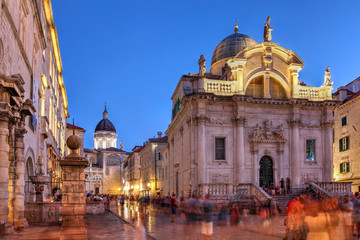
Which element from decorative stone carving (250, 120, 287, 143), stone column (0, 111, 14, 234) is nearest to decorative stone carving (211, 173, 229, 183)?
decorative stone carving (250, 120, 287, 143)

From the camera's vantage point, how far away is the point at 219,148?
3284 centimetres

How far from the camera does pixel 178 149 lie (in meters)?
39.3

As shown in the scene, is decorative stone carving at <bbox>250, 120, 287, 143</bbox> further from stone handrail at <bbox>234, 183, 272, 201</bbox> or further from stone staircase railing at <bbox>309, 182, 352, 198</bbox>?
stone staircase railing at <bbox>309, 182, 352, 198</bbox>

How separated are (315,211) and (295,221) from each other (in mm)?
1571

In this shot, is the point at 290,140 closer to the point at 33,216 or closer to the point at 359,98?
the point at 359,98

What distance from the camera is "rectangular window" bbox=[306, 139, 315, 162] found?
34.5 meters

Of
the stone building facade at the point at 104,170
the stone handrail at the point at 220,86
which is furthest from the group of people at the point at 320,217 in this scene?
the stone building facade at the point at 104,170

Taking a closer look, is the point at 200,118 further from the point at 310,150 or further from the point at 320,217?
the point at 320,217

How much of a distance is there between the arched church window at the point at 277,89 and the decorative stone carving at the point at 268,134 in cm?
289

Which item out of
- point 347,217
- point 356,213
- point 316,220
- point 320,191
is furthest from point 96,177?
point 347,217

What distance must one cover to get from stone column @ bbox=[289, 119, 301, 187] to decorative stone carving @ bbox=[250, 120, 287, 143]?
0.90m

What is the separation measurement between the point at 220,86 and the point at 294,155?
338 inches

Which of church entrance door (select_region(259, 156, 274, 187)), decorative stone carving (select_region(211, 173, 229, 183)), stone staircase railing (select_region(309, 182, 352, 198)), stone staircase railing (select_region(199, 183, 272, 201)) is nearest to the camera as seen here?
stone staircase railing (select_region(199, 183, 272, 201))

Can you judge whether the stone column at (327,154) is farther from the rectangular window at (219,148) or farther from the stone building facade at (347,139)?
the rectangular window at (219,148)
